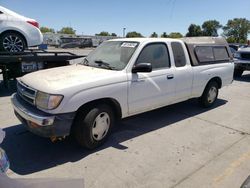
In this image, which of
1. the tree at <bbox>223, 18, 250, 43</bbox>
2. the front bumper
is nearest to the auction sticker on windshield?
the front bumper

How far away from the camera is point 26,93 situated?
12.3ft

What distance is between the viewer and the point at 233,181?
3.19 m

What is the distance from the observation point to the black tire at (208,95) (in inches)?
240

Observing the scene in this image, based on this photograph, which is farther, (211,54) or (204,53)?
(211,54)

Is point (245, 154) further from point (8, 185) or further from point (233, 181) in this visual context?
point (8, 185)

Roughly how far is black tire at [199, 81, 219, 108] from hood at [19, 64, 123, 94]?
3.01 meters

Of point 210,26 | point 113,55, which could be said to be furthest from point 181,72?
point 210,26

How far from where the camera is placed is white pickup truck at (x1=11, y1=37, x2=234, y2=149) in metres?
3.37

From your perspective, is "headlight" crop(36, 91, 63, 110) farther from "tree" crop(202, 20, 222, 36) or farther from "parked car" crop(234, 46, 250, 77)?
"tree" crop(202, 20, 222, 36)

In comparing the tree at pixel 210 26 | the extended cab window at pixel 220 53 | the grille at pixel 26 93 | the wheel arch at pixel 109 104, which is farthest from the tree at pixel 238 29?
the grille at pixel 26 93

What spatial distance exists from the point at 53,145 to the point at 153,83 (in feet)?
6.76

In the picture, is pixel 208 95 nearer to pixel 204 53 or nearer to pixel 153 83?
pixel 204 53

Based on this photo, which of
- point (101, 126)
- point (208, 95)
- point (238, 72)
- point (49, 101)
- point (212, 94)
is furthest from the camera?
point (238, 72)

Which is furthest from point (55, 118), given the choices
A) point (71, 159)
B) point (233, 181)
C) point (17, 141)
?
point (233, 181)
